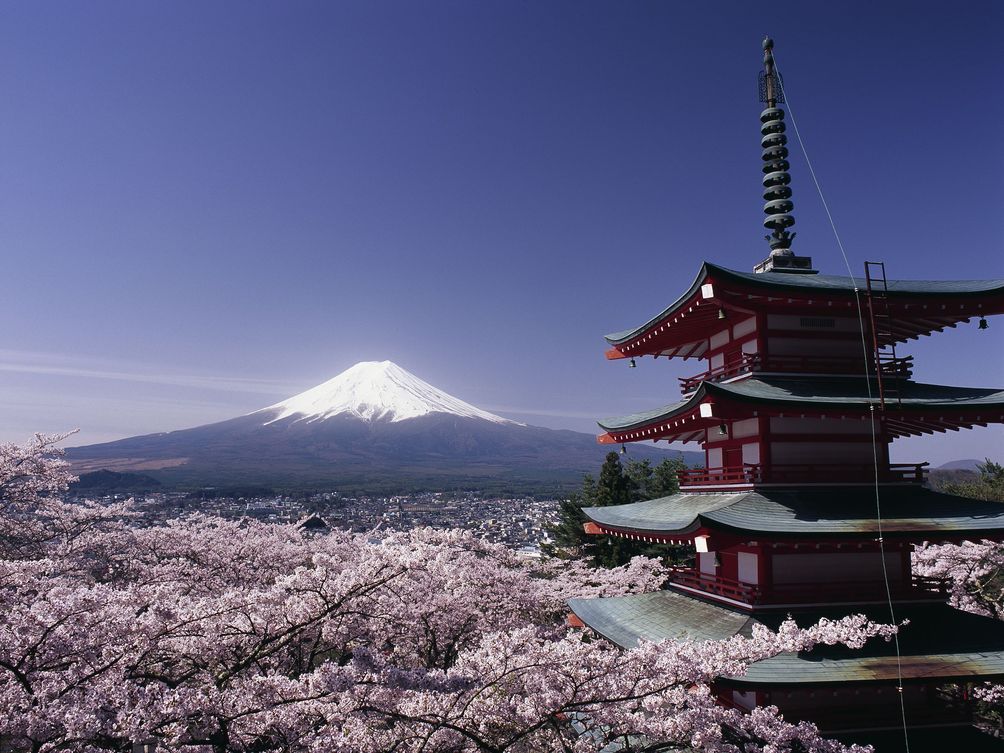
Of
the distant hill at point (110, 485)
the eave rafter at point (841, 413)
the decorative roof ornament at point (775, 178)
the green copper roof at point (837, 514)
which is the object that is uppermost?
the decorative roof ornament at point (775, 178)

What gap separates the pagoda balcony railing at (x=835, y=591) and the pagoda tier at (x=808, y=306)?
3742 millimetres

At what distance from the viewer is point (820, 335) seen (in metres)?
11.6

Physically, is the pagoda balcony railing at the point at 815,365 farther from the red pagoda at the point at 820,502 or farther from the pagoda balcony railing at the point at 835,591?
the pagoda balcony railing at the point at 835,591

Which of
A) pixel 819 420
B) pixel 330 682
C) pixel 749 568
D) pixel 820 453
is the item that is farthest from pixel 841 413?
pixel 330 682

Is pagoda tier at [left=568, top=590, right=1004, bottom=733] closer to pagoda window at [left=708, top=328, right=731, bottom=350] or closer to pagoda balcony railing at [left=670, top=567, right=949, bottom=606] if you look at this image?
pagoda balcony railing at [left=670, top=567, right=949, bottom=606]

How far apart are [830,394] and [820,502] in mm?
1826

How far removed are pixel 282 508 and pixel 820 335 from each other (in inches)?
2724

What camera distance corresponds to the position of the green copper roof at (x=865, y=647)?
8.46m

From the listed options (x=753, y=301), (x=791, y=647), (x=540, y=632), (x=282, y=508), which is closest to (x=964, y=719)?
(x=791, y=647)

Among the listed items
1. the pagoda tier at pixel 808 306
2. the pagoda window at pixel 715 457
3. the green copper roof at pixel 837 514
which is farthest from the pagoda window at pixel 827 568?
the pagoda tier at pixel 808 306

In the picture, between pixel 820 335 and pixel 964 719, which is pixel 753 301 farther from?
pixel 964 719

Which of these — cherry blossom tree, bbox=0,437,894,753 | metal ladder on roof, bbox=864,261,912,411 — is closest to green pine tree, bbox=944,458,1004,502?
metal ladder on roof, bbox=864,261,912,411

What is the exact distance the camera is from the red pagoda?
9234 mm

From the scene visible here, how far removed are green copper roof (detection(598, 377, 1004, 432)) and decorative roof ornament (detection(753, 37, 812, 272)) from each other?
2911 millimetres
